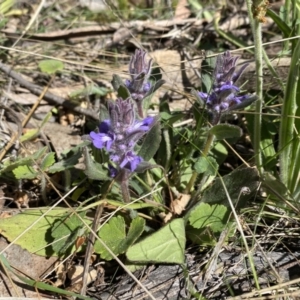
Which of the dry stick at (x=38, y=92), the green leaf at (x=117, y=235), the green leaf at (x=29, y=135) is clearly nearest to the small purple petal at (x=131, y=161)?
the green leaf at (x=117, y=235)

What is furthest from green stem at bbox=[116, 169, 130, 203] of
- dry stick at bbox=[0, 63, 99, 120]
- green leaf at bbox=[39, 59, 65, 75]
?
green leaf at bbox=[39, 59, 65, 75]

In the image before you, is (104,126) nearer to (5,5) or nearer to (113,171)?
(113,171)

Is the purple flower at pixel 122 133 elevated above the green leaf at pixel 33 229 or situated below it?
above

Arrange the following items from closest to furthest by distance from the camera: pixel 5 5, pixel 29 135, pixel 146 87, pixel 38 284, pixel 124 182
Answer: pixel 38 284 → pixel 124 182 → pixel 146 87 → pixel 29 135 → pixel 5 5

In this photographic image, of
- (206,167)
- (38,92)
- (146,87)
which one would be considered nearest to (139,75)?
(146,87)

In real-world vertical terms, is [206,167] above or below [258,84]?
below

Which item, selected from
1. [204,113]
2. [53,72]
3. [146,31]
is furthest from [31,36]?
[204,113]

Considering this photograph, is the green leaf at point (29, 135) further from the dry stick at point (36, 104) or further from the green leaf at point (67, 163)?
the green leaf at point (67, 163)

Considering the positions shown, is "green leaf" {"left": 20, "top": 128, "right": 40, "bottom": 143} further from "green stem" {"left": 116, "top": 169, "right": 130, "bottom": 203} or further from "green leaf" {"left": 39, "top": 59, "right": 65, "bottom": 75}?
"green stem" {"left": 116, "top": 169, "right": 130, "bottom": 203}
